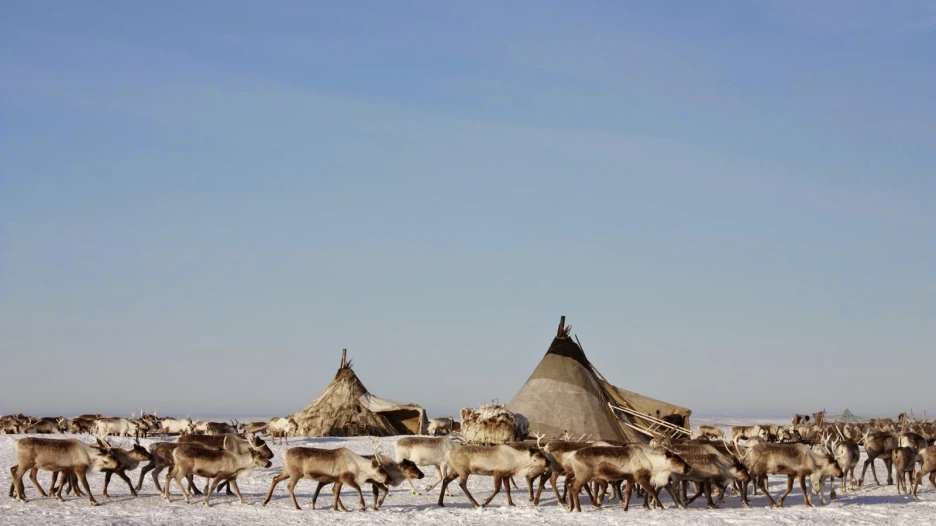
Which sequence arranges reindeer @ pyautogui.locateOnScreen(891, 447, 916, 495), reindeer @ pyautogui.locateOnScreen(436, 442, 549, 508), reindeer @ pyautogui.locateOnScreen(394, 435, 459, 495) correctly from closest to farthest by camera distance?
1. reindeer @ pyautogui.locateOnScreen(436, 442, 549, 508)
2. reindeer @ pyautogui.locateOnScreen(394, 435, 459, 495)
3. reindeer @ pyautogui.locateOnScreen(891, 447, 916, 495)

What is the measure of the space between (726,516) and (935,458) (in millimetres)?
7642

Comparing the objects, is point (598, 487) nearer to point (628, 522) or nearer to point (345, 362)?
point (628, 522)

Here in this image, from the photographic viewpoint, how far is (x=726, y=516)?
18.3 metres

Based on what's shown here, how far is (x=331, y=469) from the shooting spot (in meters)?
19.0

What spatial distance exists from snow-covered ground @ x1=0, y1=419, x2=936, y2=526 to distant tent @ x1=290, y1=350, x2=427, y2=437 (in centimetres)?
2113

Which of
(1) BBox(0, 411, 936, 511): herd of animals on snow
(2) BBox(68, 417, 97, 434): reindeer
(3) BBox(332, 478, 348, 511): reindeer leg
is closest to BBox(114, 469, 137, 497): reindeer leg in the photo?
(1) BBox(0, 411, 936, 511): herd of animals on snow

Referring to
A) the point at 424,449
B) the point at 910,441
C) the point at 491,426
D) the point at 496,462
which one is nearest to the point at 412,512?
the point at 496,462

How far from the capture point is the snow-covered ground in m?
17.0

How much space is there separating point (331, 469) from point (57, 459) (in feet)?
16.6

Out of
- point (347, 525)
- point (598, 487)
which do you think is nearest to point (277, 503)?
point (347, 525)

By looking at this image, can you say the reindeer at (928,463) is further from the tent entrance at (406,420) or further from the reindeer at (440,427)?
the tent entrance at (406,420)

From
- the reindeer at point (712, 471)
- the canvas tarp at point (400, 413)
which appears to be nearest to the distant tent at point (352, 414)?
the canvas tarp at point (400, 413)

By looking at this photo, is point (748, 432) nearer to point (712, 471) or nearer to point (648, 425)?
point (648, 425)

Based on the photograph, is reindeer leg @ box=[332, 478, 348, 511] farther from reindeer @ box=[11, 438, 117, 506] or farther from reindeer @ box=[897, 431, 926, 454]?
reindeer @ box=[897, 431, 926, 454]
